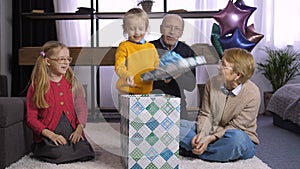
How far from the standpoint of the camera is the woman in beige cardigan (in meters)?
1.87

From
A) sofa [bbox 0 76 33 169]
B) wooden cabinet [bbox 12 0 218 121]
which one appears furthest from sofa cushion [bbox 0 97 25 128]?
wooden cabinet [bbox 12 0 218 121]

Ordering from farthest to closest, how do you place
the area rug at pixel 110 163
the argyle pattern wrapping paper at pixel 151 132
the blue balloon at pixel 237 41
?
the blue balloon at pixel 237 41 < the area rug at pixel 110 163 < the argyle pattern wrapping paper at pixel 151 132

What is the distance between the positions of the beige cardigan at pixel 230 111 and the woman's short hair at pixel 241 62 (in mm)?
57

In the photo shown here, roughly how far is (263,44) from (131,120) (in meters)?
2.60

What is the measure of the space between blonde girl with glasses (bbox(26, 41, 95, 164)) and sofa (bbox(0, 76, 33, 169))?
5cm

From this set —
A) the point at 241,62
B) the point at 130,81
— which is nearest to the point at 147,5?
the point at 241,62

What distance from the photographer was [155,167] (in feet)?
5.29

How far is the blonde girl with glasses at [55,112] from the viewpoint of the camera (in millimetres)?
1782

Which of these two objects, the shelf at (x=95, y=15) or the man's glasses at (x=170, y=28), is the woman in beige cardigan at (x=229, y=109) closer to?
the man's glasses at (x=170, y=28)

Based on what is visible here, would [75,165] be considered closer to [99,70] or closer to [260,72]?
[99,70]

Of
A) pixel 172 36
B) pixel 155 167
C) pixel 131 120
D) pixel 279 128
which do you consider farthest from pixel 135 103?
pixel 279 128

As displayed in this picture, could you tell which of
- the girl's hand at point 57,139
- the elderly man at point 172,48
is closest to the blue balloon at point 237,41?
the elderly man at point 172,48

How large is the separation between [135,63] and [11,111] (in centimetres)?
53

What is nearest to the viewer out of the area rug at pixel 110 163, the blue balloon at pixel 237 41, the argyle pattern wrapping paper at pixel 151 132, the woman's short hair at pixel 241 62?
the argyle pattern wrapping paper at pixel 151 132
